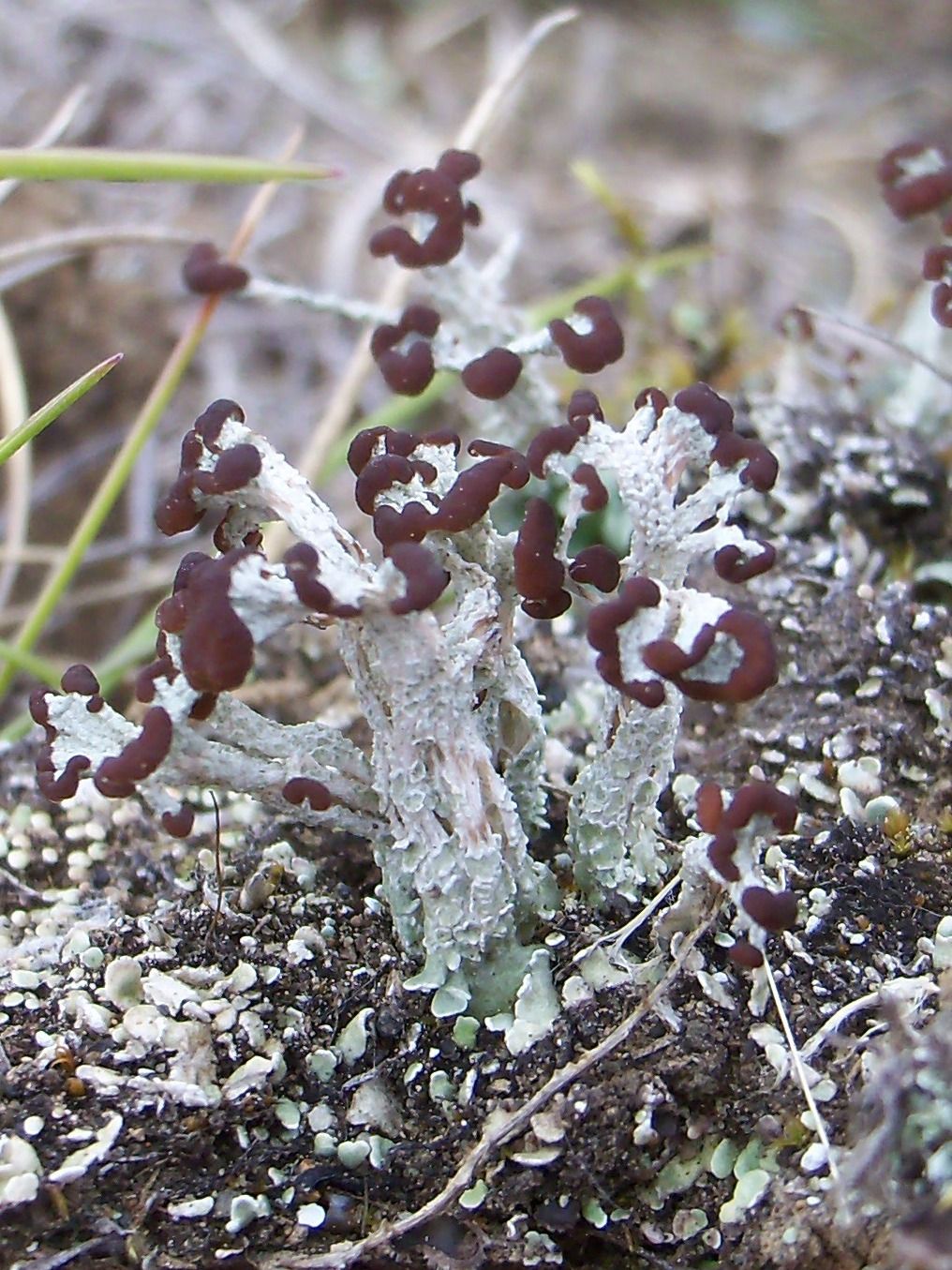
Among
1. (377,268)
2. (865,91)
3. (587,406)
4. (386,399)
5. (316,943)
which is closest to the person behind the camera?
(587,406)

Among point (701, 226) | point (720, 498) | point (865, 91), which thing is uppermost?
point (720, 498)

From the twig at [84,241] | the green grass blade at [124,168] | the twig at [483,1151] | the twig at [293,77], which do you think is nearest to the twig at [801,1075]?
the twig at [483,1151]

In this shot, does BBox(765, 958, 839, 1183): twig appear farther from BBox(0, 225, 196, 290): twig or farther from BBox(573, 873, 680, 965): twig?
BBox(0, 225, 196, 290): twig

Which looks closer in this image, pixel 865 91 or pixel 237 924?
pixel 237 924

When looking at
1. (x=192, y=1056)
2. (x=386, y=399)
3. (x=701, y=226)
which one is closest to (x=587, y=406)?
(x=192, y=1056)

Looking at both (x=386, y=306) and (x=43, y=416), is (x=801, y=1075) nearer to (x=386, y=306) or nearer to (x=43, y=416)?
(x=43, y=416)

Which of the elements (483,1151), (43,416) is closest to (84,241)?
(43,416)

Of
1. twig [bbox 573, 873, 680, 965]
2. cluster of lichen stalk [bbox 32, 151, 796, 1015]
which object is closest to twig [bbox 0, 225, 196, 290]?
cluster of lichen stalk [bbox 32, 151, 796, 1015]

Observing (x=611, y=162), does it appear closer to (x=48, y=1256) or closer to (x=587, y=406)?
(x=587, y=406)
